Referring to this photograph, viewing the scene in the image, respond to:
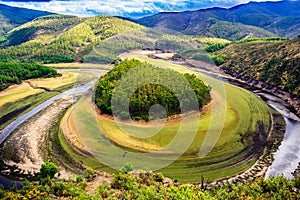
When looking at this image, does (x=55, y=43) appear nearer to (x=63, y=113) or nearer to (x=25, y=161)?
(x=63, y=113)

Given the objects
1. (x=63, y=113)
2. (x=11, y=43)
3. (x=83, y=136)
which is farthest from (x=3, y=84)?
(x=11, y=43)

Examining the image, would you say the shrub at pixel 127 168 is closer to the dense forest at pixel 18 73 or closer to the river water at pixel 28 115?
the river water at pixel 28 115

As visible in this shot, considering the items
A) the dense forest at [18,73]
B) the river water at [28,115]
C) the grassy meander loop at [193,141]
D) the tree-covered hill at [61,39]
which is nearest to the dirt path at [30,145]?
the river water at [28,115]

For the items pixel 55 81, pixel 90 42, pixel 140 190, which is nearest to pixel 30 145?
pixel 140 190

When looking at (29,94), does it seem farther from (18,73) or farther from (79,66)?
(79,66)

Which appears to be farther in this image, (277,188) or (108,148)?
(108,148)

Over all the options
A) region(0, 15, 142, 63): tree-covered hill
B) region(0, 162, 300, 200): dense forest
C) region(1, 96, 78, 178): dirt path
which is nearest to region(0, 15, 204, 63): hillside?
region(0, 15, 142, 63): tree-covered hill
